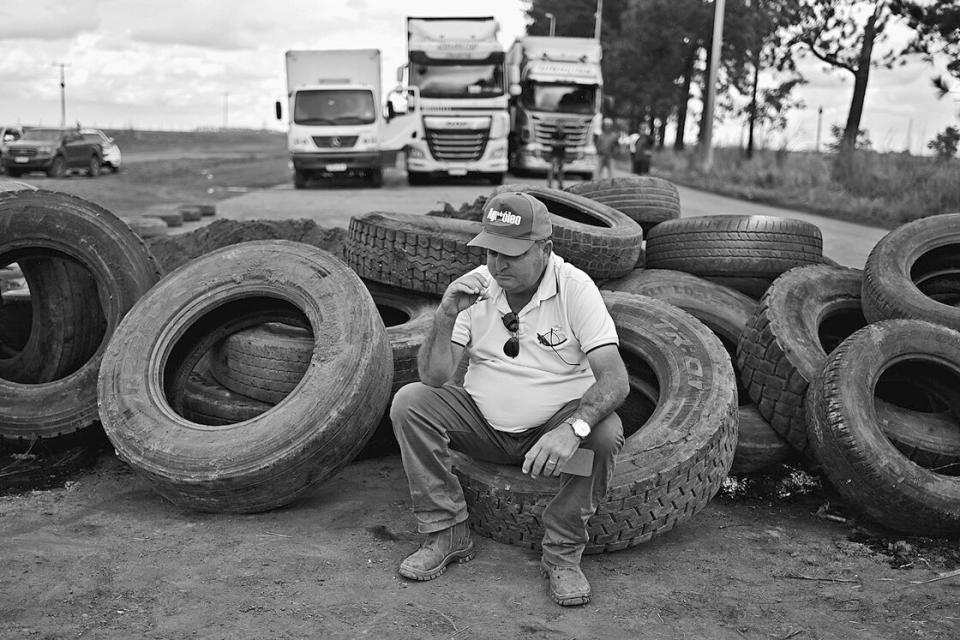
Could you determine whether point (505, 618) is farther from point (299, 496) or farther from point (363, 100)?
point (363, 100)

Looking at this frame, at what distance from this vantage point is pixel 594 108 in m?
29.5

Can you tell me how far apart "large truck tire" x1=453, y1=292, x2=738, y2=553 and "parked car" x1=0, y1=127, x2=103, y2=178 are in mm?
30632

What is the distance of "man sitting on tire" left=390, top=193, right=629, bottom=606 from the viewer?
13.0ft

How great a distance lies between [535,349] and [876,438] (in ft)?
6.65

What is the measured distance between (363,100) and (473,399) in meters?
23.2

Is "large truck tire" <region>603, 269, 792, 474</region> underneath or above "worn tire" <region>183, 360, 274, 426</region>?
above

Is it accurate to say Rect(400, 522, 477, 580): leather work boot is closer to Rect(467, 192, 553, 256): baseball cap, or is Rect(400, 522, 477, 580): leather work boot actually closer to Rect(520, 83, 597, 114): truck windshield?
Rect(467, 192, 553, 256): baseball cap

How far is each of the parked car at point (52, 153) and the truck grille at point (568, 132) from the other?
634 inches

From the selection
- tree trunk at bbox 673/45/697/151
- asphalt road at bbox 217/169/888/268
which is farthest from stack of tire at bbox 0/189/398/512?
tree trunk at bbox 673/45/697/151

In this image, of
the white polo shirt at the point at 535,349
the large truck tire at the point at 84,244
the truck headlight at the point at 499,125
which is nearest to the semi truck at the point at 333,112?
the truck headlight at the point at 499,125

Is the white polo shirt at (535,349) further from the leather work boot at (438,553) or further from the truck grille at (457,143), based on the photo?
the truck grille at (457,143)

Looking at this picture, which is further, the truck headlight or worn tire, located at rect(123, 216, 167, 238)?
the truck headlight

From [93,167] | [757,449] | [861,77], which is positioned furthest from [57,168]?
[757,449]

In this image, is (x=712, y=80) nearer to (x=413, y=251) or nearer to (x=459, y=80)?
(x=459, y=80)
